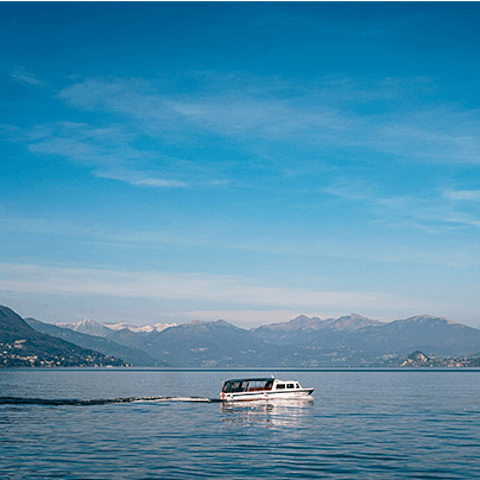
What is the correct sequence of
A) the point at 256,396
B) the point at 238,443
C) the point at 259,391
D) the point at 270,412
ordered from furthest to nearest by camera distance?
the point at 259,391
the point at 256,396
the point at 270,412
the point at 238,443

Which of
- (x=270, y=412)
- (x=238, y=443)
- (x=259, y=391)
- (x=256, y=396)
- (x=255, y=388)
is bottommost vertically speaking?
(x=270, y=412)

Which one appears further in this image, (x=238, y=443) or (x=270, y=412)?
(x=270, y=412)

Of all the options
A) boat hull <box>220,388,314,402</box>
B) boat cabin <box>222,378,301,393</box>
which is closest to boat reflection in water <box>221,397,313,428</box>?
boat hull <box>220,388,314,402</box>

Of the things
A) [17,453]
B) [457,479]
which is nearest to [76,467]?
[17,453]

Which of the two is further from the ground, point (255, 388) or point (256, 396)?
point (255, 388)

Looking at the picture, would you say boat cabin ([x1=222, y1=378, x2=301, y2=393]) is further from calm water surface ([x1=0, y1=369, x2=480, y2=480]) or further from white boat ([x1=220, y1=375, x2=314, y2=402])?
calm water surface ([x1=0, y1=369, x2=480, y2=480])

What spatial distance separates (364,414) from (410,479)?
53.1 m

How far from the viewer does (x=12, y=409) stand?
346ft

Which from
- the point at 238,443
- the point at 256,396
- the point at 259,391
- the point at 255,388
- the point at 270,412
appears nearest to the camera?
the point at 238,443

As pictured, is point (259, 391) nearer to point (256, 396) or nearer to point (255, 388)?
point (256, 396)

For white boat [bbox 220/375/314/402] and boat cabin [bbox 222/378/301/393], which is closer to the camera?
white boat [bbox 220/375/314/402]

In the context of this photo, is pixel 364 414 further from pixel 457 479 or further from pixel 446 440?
pixel 457 479

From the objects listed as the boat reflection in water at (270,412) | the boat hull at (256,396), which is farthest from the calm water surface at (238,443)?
the boat hull at (256,396)

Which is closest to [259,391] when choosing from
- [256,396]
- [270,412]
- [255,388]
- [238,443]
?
[256,396]
